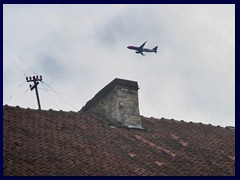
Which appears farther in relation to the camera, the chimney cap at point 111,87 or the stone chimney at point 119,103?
the chimney cap at point 111,87

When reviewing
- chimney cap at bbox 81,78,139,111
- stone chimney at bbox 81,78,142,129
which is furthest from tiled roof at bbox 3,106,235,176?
chimney cap at bbox 81,78,139,111

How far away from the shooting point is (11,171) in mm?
9695

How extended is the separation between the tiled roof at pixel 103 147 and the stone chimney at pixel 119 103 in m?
0.40

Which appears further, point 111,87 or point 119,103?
point 111,87

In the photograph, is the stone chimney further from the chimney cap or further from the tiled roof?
the tiled roof

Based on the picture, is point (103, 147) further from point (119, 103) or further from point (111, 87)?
point (111, 87)

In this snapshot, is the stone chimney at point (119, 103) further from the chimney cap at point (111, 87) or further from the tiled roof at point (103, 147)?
the tiled roof at point (103, 147)

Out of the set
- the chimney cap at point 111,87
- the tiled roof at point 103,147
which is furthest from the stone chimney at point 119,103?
the tiled roof at point 103,147

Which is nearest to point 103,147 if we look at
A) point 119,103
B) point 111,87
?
point 119,103

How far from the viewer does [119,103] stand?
14992 millimetres

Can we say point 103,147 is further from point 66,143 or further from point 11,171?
point 11,171

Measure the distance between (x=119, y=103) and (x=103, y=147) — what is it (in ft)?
9.12

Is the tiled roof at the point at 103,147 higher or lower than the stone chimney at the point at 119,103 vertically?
lower

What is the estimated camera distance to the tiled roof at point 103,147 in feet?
35.4
